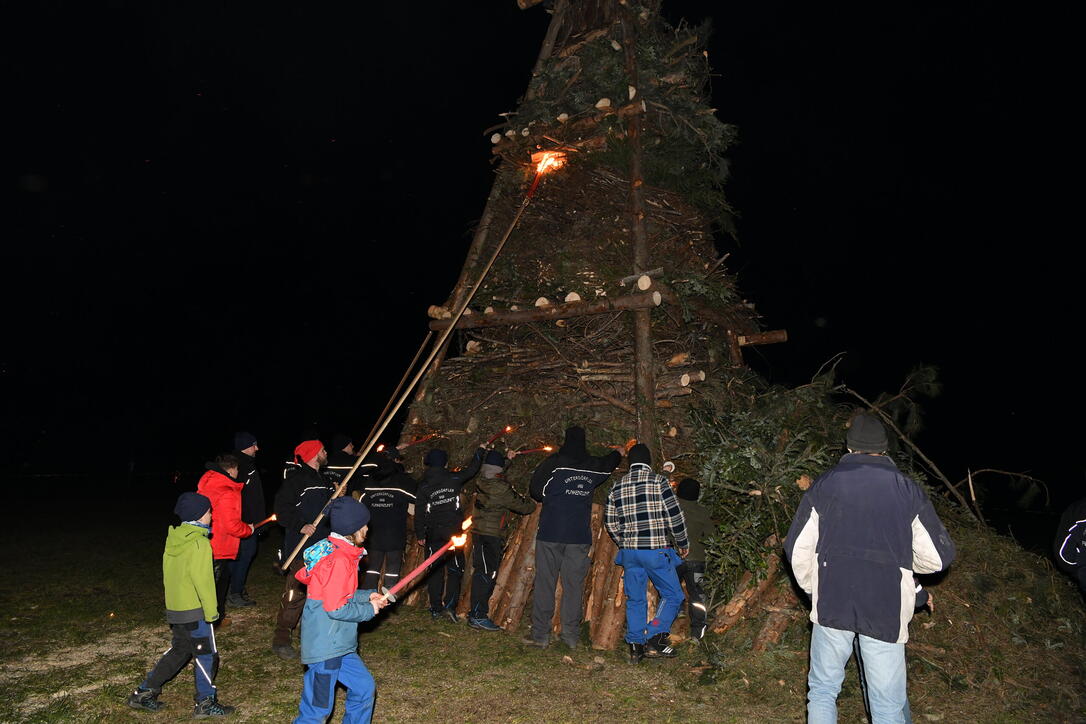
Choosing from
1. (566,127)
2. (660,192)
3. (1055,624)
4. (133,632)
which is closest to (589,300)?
(660,192)

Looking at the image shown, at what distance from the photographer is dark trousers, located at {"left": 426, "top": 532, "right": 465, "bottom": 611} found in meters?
8.48

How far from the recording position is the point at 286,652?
7129mm

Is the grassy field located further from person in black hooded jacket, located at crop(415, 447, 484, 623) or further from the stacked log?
person in black hooded jacket, located at crop(415, 447, 484, 623)

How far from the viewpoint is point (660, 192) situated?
35.8 ft

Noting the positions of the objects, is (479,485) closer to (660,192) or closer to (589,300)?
(589,300)

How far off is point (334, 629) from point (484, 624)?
3.81m

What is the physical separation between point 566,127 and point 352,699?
901 cm

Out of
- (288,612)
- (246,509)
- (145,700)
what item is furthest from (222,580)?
(145,700)

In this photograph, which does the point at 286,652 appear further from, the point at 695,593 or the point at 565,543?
the point at 695,593

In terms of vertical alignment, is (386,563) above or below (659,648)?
above

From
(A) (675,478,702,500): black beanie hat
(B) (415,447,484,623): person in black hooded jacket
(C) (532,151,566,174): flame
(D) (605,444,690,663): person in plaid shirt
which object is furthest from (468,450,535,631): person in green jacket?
(C) (532,151,566,174): flame

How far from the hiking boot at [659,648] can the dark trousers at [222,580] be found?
4.84 meters

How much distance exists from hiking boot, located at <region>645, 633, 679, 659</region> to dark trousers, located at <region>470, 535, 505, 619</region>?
2.11 metres

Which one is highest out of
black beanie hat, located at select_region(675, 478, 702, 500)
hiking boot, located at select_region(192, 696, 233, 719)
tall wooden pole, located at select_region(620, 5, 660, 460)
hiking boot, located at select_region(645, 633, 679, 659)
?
tall wooden pole, located at select_region(620, 5, 660, 460)
